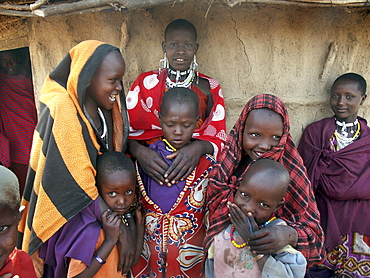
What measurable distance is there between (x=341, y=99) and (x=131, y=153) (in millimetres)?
1927

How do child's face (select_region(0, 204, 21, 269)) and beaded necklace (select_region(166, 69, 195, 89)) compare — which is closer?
child's face (select_region(0, 204, 21, 269))

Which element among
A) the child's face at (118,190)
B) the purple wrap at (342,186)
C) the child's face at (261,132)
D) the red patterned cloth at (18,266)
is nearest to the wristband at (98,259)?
the child's face at (118,190)

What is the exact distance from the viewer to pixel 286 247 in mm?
1741

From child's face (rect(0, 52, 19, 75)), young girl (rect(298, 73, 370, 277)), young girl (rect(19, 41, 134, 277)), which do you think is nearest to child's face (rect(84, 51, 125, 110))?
Answer: young girl (rect(19, 41, 134, 277))

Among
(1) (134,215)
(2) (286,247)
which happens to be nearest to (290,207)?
(2) (286,247)

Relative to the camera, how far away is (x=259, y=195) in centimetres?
169

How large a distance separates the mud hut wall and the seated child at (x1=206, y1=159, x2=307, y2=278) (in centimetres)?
144

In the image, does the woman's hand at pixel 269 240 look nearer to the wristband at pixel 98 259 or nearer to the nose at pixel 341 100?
the wristband at pixel 98 259

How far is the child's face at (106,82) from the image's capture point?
198 centimetres

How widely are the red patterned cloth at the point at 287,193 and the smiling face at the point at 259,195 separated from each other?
16 centimetres

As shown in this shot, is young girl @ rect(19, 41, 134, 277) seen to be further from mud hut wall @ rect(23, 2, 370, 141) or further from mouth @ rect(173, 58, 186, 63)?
mud hut wall @ rect(23, 2, 370, 141)

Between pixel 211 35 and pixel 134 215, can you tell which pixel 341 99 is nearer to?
pixel 211 35

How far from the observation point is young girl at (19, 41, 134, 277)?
180cm

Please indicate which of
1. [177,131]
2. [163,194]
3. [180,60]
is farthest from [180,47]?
[163,194]
